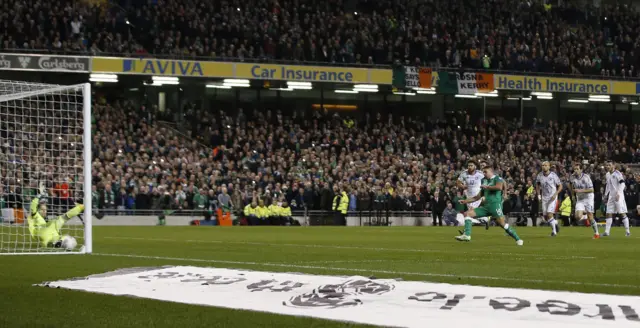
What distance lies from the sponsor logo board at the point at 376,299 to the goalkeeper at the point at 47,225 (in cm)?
721

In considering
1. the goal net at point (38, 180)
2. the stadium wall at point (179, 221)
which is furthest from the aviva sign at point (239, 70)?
the goal net at point (38, 180)

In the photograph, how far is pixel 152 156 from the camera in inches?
1681

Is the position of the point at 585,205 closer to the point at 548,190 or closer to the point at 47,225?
the point at 548,190

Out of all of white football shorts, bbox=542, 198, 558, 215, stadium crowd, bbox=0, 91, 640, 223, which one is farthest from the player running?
stadium crowd, bbox=0, 91, 640, 223

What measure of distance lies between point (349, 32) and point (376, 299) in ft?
136

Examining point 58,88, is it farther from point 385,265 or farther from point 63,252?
point 385,265

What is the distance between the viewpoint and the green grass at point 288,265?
32.9 ft

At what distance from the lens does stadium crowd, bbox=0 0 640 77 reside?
44.5 m

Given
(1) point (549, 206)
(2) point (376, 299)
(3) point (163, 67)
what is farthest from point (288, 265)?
(3) point (163, 67)

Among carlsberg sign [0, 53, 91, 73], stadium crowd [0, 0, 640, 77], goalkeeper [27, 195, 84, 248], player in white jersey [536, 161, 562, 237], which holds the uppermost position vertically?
stadium crowd [0, 0, 640, 77]

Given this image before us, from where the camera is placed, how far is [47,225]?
841 inches

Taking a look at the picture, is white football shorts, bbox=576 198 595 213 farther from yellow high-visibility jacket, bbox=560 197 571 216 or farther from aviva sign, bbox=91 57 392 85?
aviva sign, bbox=91 57 392 85

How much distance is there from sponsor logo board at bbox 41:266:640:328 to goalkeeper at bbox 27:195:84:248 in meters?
7.21

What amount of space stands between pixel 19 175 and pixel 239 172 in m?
16.3
